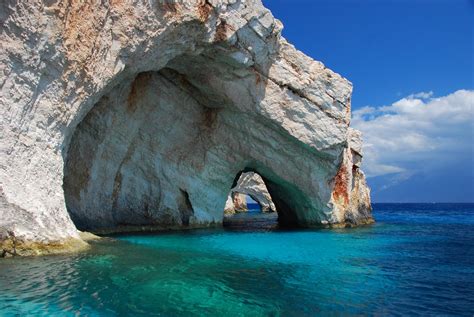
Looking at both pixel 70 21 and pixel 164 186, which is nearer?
pixel 70 21

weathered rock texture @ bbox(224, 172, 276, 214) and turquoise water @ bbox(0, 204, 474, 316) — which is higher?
weathered rock texture @ bbox(224, 172, 276, 214)

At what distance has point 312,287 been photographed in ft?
34.1

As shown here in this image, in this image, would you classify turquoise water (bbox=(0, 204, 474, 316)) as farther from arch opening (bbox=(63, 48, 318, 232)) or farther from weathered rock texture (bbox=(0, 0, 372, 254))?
arch opening (bbox=(63, 48, 318, 232))

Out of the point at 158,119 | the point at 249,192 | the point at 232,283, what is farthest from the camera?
the point at 249,192

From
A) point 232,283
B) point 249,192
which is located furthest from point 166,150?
point 249,192

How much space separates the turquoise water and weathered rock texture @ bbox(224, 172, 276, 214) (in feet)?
138

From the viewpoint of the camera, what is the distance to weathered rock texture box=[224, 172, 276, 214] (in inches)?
2350

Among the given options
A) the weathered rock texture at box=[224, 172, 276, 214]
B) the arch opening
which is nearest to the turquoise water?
the arch opening

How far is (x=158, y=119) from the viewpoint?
78.1 ft

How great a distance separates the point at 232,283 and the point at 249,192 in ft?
177

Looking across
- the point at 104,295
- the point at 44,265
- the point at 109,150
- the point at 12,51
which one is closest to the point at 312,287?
the point at 104,295

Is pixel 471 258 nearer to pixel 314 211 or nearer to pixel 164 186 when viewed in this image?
pixel 314 211

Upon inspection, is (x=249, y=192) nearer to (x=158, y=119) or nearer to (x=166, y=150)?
(x=166, y=150)

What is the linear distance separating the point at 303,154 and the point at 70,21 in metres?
16.4
